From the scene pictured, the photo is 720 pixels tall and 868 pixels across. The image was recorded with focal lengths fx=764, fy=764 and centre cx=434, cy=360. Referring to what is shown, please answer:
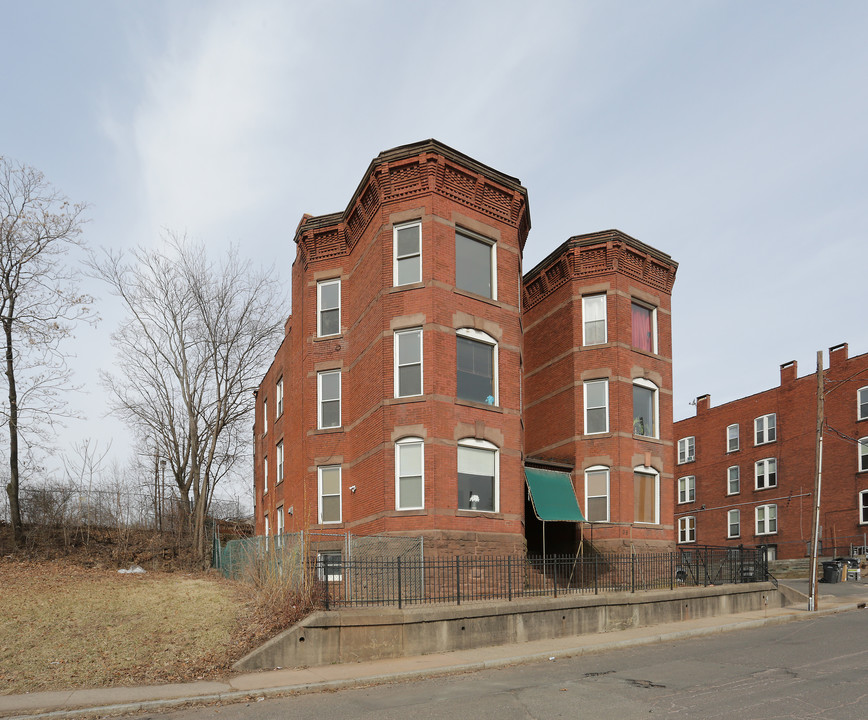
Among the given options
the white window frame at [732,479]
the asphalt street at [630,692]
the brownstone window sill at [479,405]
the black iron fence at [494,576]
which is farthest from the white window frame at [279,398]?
the white window frame at [732,479]

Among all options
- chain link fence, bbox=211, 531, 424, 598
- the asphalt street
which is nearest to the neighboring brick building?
chain link fence, bbox=211, 531, 424, 598

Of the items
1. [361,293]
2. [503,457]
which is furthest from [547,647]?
[361,293]

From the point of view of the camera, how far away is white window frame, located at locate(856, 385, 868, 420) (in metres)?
44.6

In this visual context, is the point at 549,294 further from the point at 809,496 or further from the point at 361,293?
the point at 809,496

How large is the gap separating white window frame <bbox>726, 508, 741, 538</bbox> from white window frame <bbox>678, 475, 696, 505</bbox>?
418 cm

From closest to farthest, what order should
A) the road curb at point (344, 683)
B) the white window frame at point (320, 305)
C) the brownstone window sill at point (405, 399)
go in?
the road curb at point (344, 683) → the brownstone window sill at point (405, 399) → the white window frame at point (320, 305)

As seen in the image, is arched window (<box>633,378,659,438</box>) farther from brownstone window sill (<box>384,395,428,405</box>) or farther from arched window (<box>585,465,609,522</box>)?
brownstone window sill (<box>384,395,428,405</box>)

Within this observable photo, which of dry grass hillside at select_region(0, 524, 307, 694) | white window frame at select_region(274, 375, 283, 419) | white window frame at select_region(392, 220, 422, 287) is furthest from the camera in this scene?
white window frame at select_region(274, 375, 283, 419)

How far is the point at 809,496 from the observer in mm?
47750

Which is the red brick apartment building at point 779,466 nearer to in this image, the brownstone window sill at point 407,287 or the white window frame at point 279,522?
the brownstone window sill at point 407,287

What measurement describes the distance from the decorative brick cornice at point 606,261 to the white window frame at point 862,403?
2137 centimetres

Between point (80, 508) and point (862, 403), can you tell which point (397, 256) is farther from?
point (862, 403)

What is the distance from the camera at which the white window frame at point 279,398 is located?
3221 cm

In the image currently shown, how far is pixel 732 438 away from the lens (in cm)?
5522
